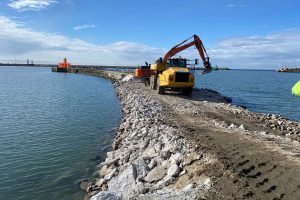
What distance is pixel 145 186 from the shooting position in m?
8.48

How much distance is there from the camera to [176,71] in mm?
23984

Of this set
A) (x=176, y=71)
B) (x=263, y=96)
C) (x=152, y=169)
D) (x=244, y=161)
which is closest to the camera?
(x=244, y=161)

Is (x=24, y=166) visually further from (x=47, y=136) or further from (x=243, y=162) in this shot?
(x=243, y=162)

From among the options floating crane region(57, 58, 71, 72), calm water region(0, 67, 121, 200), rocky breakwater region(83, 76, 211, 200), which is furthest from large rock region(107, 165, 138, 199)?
floating crane region(57, 58, 71, 72)

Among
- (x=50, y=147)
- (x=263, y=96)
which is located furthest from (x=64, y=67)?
(x=50, y=147)

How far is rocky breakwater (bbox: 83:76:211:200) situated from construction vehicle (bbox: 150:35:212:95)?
1012 centimetres

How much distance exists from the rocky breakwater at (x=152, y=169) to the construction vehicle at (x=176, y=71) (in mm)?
10118

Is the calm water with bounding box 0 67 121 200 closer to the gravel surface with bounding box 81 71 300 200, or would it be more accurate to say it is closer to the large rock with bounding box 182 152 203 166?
the gravel surface with bounding box 81 71 300 200

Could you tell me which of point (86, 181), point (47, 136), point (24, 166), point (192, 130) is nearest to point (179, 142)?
point (192, 130)

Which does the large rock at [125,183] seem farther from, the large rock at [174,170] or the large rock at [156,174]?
the large rock at [174,170]

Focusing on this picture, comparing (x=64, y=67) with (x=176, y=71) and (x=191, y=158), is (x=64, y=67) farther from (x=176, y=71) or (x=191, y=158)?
(x=191, y=158)

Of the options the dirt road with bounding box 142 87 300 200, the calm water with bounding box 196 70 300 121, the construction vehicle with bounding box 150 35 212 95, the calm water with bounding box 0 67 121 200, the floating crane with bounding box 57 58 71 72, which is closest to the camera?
the dirt road with bounding box 142 87 300 200

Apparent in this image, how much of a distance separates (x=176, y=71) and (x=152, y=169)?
15.1 meters

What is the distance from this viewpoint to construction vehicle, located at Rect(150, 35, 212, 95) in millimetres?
24078
